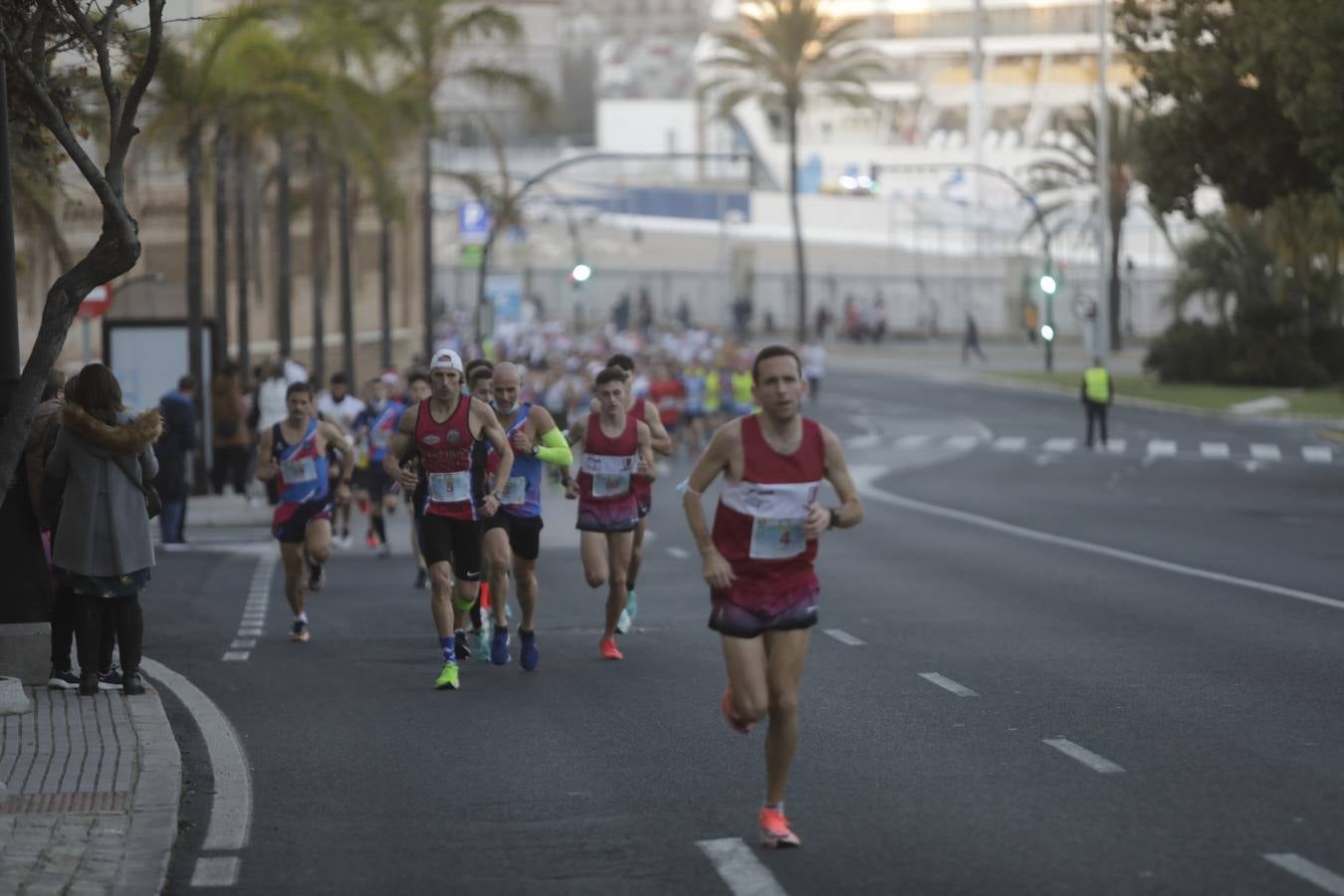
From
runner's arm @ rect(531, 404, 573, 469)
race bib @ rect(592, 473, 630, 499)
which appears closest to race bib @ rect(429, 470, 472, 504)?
runner's arm @ rect(531, 404, 573, 469)

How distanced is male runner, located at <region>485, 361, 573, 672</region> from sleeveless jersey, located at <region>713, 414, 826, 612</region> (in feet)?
17.2

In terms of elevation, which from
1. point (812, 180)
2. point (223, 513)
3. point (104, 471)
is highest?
point (812, 180)

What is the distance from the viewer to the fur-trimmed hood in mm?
11969

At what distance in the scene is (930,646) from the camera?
1477 cm

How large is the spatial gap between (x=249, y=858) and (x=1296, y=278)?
56.2 m

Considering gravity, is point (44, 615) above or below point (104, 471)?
below

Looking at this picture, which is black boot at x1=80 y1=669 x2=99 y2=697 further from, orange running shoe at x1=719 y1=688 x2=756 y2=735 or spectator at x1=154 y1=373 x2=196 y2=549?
spectator at x1=154 y1=373 x2=196 y2=549

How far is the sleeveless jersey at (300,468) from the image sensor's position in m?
16.0

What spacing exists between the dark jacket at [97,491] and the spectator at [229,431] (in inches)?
637

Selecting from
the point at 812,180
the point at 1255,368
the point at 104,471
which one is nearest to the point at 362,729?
the point at 104,471

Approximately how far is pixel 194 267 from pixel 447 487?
21965 millimetres

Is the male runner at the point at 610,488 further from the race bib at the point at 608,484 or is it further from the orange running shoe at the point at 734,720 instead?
the orange running shoe at the point at 734,720

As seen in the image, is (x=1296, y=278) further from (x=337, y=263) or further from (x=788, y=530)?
(x=788, y=530)

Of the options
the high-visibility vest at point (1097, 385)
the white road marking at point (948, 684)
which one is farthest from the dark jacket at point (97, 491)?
the high-visibility vest at point (1097, 385)
